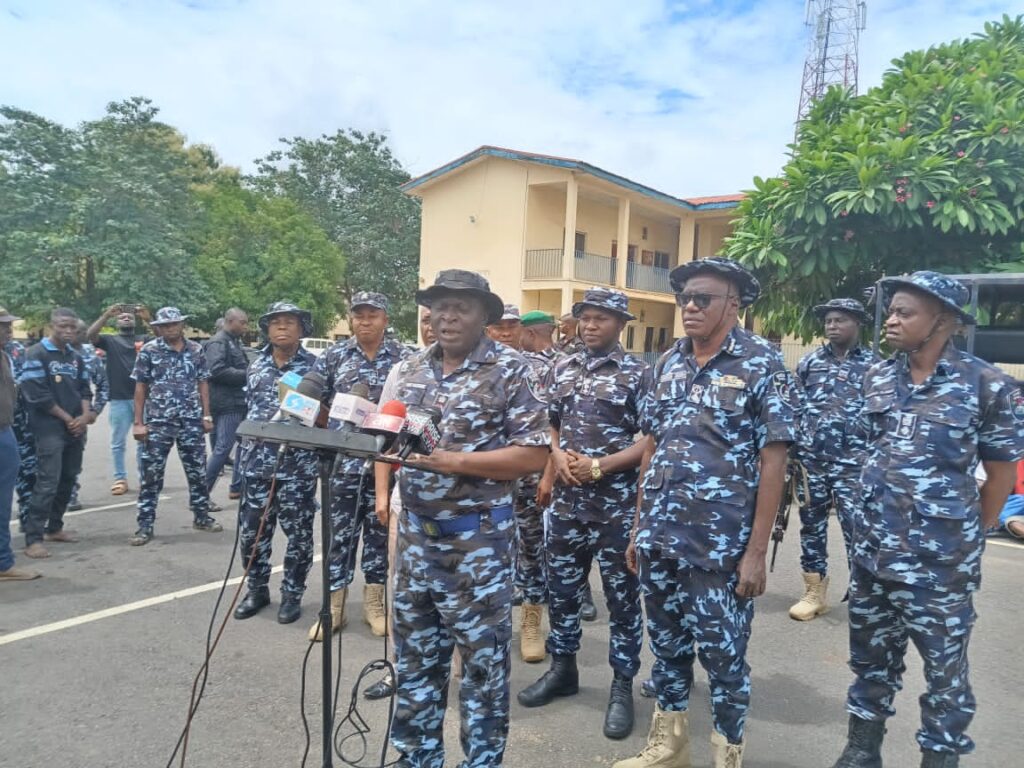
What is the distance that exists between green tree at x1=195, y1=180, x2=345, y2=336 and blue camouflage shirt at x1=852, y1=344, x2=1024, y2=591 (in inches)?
1045

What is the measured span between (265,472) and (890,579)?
3.40 metres

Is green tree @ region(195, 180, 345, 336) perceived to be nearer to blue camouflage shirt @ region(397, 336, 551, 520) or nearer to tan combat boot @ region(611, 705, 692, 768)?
blue camouflage shirt @ region(397, 336, 551, 520)

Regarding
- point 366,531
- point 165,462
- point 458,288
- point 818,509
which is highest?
point 458,288

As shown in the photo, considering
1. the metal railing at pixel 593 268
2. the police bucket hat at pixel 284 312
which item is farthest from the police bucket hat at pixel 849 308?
the metal railing at pixel 593 268

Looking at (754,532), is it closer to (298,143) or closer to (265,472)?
(265,472)

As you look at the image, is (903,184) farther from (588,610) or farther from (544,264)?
(544,264)

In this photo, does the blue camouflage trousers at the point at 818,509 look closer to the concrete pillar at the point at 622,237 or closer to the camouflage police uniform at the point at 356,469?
the camouflage police uniform at the point at 356,469

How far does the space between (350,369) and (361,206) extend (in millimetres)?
32176


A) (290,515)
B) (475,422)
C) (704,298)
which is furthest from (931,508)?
(290,515)

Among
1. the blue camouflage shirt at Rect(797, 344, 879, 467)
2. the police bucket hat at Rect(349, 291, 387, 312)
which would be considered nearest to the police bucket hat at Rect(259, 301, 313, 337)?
the police bucket hat at Rect(349, 291, 387, 312)

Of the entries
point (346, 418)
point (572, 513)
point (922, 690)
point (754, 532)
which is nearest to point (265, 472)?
point (572, 513)

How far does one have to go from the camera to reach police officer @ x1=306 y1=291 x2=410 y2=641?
399cm

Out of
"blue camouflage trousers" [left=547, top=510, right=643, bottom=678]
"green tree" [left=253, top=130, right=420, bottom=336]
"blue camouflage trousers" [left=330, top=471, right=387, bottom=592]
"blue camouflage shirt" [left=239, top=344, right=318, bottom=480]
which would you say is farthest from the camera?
"green tree" [left=253, top=130, right=420, bottom=336]

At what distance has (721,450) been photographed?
258 centimetres
